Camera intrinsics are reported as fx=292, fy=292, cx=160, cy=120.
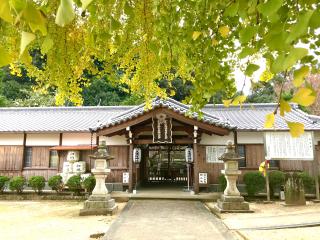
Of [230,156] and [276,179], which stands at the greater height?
[230,156]

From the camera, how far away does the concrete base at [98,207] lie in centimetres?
936

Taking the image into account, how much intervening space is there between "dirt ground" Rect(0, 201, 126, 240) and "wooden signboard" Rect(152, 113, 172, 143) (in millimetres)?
3442

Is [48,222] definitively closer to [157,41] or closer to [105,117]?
[157,41]

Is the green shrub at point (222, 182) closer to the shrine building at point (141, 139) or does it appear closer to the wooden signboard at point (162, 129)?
the shrine building at point (141, 139)

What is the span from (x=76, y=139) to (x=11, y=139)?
3.41 m

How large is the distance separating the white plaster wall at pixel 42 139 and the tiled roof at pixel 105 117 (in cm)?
38

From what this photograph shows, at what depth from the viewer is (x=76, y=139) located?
15477 millimetres

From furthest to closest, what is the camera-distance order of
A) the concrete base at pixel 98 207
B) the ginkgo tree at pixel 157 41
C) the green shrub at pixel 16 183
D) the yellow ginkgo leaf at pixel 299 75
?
1. the green shrub at pixel 16 183
2. the concrete base at pixel 98 207
3. the ginkgo tree at pixel 157 41
4. the yellow ginkgo leaf at pixel 299 75

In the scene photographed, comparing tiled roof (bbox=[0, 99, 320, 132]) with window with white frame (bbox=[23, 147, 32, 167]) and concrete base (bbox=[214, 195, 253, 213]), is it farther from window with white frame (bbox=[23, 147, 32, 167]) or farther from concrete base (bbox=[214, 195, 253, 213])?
concrete base (bbox=[214, 195, 253, 213])

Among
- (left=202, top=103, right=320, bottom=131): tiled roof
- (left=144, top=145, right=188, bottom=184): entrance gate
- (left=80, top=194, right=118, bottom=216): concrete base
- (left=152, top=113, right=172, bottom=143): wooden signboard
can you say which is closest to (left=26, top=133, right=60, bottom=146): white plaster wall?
(left=152, top=113, right=172, bottom=143): wooden signboard

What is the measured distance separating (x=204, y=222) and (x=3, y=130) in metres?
12.0

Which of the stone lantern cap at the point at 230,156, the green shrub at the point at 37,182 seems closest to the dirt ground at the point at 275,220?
the stone lantern cap at the point at 230,156


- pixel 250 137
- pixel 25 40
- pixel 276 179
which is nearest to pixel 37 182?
pixel 250 137

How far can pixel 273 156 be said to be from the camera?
1190cm
